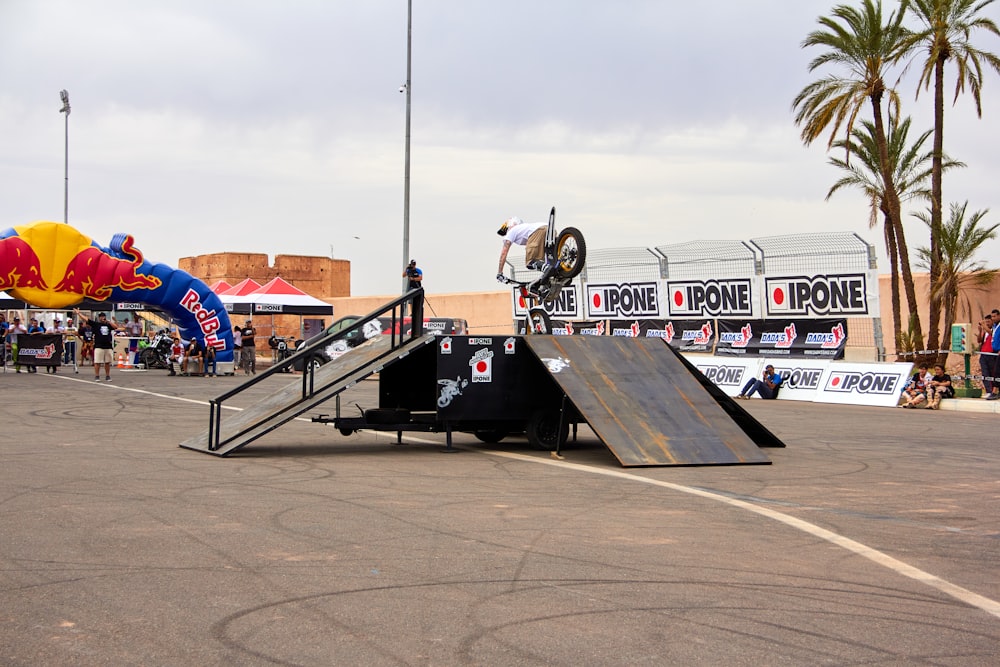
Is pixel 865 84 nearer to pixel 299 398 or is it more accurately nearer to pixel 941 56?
pixel 941 56

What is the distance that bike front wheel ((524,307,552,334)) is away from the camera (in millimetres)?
14719

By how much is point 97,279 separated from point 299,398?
20831mm

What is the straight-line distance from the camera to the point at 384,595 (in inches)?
230

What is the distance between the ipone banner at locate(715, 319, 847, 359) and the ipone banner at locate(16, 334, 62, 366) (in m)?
21.4

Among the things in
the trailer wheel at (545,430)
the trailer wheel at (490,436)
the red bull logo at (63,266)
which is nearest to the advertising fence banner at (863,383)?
the trailer wheel at (490,436)

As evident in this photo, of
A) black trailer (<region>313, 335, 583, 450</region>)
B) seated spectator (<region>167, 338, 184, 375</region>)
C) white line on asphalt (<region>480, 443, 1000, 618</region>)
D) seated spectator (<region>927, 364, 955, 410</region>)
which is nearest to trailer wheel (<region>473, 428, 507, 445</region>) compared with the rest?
Result: black trailer (<region>313, 335, 583, 450</region>)

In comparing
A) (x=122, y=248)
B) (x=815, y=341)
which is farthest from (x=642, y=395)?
(x=122, y=248)

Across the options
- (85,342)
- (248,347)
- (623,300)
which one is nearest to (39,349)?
(248,347)

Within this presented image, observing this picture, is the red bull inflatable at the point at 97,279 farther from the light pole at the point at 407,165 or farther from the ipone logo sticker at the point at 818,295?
the ipone logo sticker at the point at 818,295

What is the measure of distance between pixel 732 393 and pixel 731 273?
11.1ft

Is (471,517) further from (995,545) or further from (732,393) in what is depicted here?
(732,393)

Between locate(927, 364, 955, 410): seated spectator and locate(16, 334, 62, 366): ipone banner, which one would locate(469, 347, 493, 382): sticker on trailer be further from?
locate(16, 334, 62, 366): ipone banner

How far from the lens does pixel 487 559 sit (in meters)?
6.85

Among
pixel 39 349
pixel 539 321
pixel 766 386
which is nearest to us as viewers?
pixel 539 321
